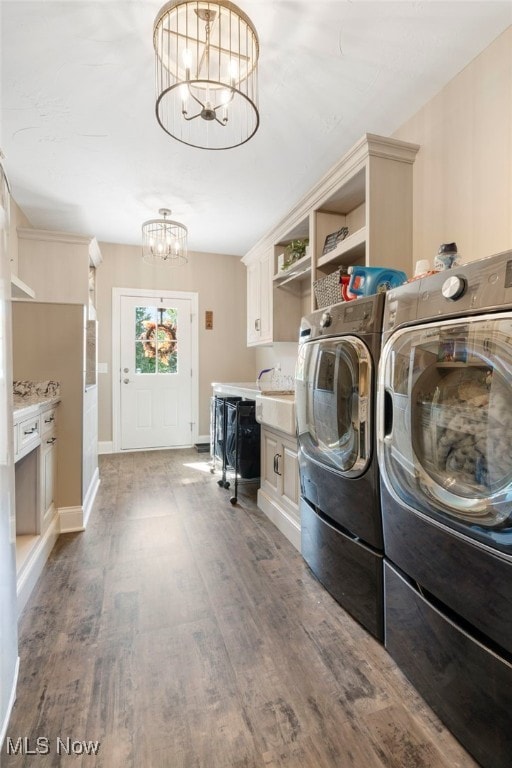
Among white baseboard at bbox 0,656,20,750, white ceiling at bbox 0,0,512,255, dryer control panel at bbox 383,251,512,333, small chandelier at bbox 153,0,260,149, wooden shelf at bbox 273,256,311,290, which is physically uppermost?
white ceiling at bbox 0,0,512,255

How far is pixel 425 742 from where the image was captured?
1044 mm

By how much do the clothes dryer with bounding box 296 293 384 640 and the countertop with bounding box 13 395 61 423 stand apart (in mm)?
1299

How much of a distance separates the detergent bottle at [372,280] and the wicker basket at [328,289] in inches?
13.2

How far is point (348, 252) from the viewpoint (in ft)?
7.70

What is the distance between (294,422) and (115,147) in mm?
2294

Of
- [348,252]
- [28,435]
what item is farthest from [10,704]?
[348,252]

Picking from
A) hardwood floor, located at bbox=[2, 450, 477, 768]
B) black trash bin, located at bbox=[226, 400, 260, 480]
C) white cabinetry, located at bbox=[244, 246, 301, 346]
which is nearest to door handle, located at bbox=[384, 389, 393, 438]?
hardwood floor, located at bbox=[2, 450, 477, 768]

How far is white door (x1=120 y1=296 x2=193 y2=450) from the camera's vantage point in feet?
15.2

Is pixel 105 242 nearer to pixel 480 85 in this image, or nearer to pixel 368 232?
pixel 368 232

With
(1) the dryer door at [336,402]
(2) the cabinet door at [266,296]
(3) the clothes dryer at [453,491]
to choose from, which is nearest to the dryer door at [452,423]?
(3) the clothes dryer at [453,491]

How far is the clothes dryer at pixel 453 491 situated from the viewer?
0.89 m

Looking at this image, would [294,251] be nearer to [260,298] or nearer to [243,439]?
[260,298]

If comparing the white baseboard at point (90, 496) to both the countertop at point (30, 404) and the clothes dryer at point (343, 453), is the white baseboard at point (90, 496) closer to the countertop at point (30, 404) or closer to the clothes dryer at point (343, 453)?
the countertop at point (30, 404)

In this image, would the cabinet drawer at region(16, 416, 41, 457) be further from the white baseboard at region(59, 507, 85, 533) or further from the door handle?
the door handle
